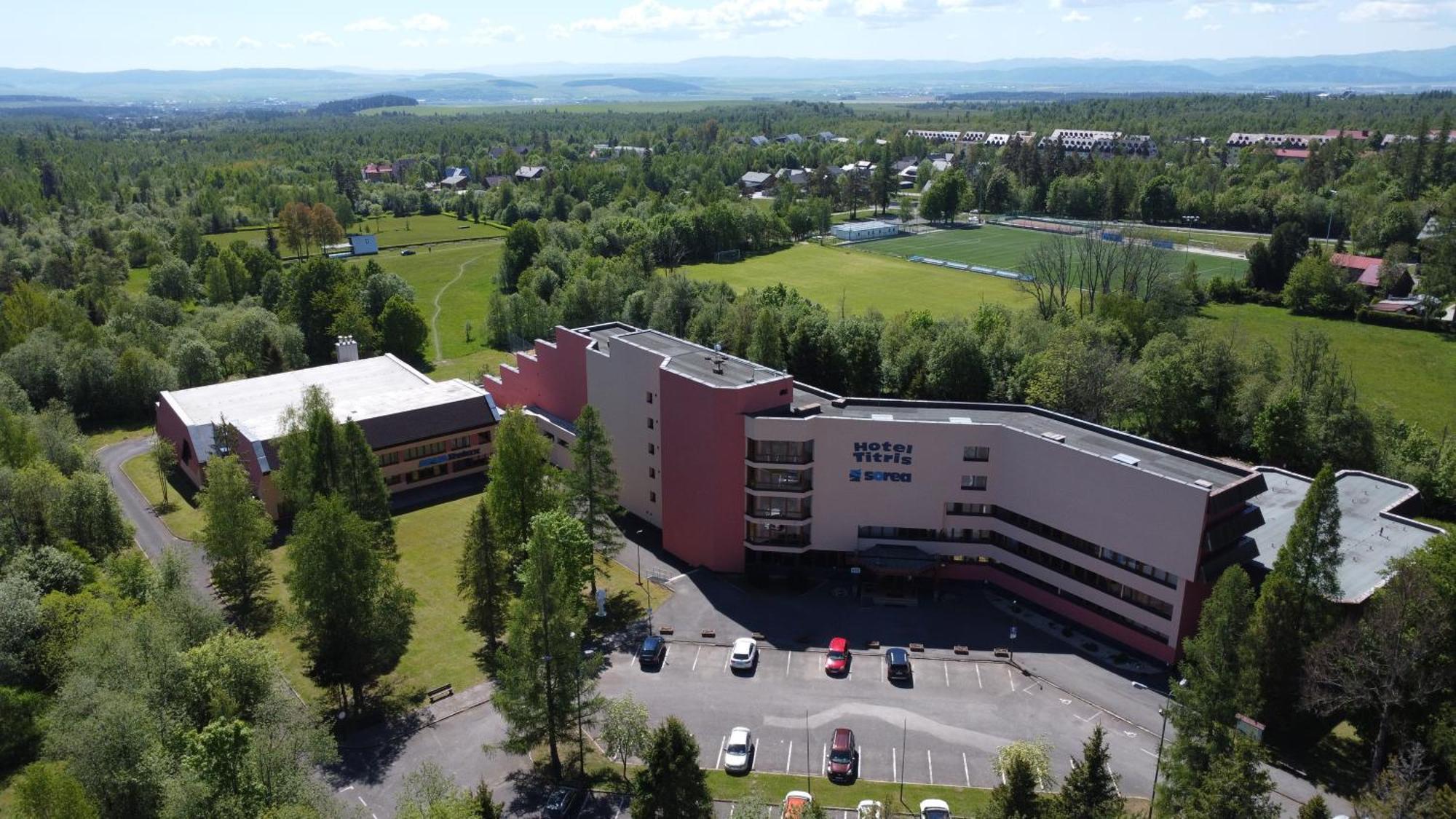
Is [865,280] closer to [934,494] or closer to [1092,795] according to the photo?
[934,494]

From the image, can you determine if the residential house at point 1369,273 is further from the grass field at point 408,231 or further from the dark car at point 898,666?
the grass field at point 408,231

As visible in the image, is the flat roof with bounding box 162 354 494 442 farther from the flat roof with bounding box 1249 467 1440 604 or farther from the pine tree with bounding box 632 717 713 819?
the flat roof with bounding box 1249 467 1440 604

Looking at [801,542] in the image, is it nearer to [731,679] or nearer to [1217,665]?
[731,679]

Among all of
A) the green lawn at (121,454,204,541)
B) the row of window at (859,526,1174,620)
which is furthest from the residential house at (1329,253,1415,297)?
the green lawn at (121,454,204,541)

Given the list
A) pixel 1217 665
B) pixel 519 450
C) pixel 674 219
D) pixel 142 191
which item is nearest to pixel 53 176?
pixel 142 191

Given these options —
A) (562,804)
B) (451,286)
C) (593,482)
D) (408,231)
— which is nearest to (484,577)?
(593,482)
